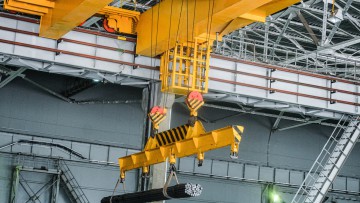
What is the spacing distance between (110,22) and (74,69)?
8.14 ft

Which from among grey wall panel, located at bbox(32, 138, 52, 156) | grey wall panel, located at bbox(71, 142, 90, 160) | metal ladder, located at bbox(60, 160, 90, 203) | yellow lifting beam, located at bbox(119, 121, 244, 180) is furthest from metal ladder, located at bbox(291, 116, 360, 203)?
grey wall panel, located at bbox(32, 138, 52, 156)

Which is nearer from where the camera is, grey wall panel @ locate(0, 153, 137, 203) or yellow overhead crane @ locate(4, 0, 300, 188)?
yellow overhead crane @ locate(4, 0, 300, 188)

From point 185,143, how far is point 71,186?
17.7 meters

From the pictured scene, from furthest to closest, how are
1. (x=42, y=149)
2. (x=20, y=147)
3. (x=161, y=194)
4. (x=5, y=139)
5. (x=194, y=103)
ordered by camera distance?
(x=42, y=149) < (x=20, y=147) < (x=5, y=139) < (x=194, y=103) < (x=161, y=194)

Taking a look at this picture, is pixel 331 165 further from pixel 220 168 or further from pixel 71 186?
pixel 71 186

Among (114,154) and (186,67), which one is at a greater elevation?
(186,67)

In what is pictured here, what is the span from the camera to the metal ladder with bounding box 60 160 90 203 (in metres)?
37.3

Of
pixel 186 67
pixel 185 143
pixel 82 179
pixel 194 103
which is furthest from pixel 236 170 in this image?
pixel 194 103

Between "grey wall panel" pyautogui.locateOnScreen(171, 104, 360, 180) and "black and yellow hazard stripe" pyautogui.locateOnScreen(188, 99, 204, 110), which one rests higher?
"grey wall panel" pyautogui.locateOnScreen(171, 104, 360, 180)

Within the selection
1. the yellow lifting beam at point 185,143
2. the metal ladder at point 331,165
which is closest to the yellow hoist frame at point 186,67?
the yellow lifting beam at point 185,143

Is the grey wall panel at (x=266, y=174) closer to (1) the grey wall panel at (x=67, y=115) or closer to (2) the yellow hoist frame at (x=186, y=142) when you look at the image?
(1) the grey wall panel at (x=67, y=115)

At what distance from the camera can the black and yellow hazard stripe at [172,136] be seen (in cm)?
2164

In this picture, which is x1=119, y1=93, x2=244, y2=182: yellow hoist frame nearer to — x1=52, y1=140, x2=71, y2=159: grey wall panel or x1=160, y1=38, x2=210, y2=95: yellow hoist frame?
x1=160, y1=38, x2=210, y2=95: yellow hoist frame

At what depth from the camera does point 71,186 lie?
37.4 m
